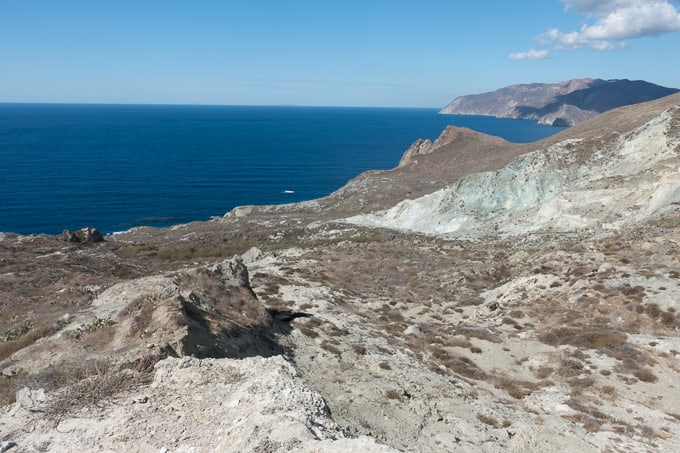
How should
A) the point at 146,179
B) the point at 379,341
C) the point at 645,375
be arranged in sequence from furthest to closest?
the point at 146,179
the point at 379,341
the point at 645,375

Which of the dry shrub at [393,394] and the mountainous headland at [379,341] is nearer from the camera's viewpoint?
the mountainous headland at [379,341]

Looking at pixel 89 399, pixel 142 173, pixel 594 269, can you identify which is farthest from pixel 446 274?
pixel 142 173

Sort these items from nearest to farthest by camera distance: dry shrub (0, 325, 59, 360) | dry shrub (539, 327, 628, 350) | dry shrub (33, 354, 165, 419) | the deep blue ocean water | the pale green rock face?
dry shrub (33, 354, 165, 419), dry shrub (0, 325, 59, 360), dry shrub (539, 327, 628, 350), the pale green rock face, the deep blue ocean water

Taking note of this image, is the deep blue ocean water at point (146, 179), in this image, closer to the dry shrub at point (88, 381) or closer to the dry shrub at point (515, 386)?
the dry shrub at point (88, 381)

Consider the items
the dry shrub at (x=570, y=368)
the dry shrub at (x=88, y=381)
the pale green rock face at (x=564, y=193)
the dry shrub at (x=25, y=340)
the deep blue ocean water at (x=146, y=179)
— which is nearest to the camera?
the dry shrub at (x=88, y=381)

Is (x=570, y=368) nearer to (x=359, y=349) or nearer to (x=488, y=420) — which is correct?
(x=488, y=420)

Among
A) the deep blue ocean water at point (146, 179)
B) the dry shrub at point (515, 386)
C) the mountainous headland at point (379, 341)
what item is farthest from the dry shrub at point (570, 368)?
the deep blue ocean water at point (146, 179)

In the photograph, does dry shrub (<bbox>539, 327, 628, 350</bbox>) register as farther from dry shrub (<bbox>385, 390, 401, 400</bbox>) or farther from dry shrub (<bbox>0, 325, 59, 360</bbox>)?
dry shrub (<bbox>0, 325, 59, 360</bbox>)

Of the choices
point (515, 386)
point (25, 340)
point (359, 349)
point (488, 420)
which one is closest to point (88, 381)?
point (25, 340)

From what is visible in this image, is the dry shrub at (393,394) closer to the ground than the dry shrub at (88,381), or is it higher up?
closer to the ground

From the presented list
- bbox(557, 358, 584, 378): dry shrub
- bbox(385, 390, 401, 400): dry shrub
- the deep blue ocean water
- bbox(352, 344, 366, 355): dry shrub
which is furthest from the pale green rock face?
the deep blue ocean water
